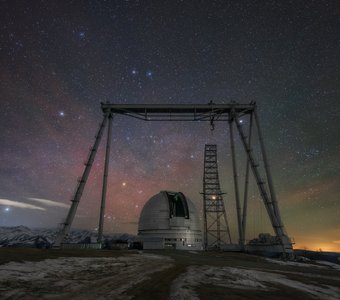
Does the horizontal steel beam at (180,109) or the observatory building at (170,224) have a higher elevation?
the horizontal steel beam at (180,109)

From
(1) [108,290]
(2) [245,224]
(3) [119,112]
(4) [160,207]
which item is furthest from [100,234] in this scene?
(1) [108,290]

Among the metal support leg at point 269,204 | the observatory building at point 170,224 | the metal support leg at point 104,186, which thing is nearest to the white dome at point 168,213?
the observatory building at point 170,224

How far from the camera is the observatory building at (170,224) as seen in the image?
46.3 metres

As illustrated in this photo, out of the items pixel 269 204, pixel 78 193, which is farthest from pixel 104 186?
pixel 269 204

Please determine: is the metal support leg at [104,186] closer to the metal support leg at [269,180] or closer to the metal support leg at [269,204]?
the metal support leg at [269,204]

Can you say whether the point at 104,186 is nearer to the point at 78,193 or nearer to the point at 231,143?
the point at 78,193

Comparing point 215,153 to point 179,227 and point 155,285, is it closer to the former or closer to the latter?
point 179,227

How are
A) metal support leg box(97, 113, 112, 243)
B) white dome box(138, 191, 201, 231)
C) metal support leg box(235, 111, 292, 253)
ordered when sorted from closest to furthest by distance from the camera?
metal support leg box(235, 111, 292, 253), metal support leg box(97, 113, 112, 243), white dome box(138, 191, 201, 231)

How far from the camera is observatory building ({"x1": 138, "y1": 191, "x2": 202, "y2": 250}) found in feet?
152

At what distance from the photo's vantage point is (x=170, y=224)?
47531 mm

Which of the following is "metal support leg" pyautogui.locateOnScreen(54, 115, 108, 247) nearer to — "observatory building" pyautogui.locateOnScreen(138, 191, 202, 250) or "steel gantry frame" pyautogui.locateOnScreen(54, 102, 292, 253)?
"steel gantry frame" pyautogui.locateOnScreen(54, 102, 292, 253)

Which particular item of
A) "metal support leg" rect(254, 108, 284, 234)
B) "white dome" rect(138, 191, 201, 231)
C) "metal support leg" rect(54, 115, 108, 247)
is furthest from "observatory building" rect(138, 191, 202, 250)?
"metal support leg" rect(254, 108, 284, 234)

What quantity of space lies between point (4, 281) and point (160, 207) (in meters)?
43.1

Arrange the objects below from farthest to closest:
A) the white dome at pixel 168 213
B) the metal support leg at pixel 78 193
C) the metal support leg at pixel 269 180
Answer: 1. the white dome at pixel 168 213
2. the metal support leg at pixel 269 180
3. the metal support leg at pixel 78 193
